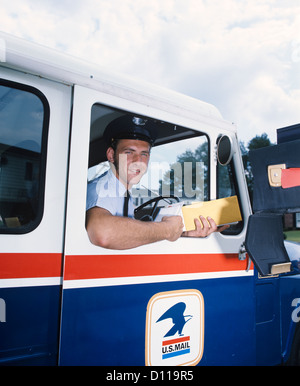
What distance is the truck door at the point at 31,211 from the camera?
4.61 ft

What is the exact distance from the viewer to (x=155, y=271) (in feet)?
5.84

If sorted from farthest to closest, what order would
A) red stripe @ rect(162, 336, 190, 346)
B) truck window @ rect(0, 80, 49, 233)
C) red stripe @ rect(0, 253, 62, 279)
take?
red stripe @ rect(162, 336, 190, 346), truck window @ rect(0, 80, 49, 233), red stripe @ rect(0, 253, 62, 279)

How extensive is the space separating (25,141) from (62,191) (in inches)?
11.9

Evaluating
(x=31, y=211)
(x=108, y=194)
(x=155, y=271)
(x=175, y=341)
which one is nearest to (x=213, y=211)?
(x=155, y=271)

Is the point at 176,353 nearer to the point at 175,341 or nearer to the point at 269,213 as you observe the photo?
the point at 175,341

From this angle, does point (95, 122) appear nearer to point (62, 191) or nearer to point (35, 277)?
point (62, 191)

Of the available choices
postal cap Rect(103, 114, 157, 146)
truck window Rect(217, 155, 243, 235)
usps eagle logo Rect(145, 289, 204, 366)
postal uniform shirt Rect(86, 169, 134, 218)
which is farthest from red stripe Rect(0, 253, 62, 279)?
truck window Rect(217, 155, 243, 235)

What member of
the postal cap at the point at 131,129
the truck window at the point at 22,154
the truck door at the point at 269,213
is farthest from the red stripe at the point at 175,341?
the postal cap at the point at 131,129

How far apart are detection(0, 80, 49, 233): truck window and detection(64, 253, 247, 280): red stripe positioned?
0.30 m

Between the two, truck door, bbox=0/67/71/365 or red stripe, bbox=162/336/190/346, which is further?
red stripe, bbox=162/336/190/346

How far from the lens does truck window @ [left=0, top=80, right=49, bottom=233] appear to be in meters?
1.50

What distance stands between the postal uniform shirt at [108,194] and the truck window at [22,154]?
0.31 metres

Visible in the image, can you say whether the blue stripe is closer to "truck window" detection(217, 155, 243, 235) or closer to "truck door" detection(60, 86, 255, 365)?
"truck door" detection(60, 86, 255, 365)

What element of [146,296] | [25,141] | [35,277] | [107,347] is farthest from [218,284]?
[25,141]
